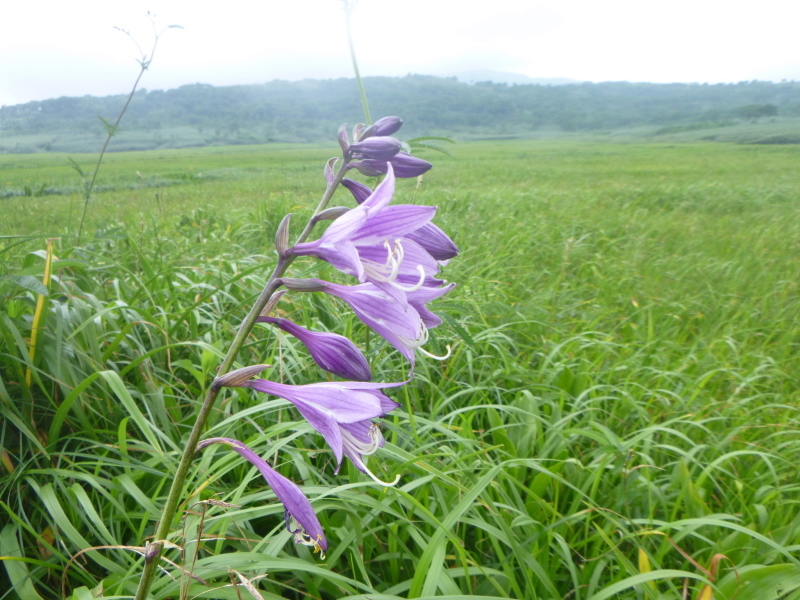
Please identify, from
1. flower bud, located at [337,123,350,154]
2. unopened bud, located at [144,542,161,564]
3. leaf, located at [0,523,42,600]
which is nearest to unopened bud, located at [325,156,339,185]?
flower bud, located at [337,123,350,154]

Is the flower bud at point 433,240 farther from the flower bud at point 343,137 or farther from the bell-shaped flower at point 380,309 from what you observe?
the flower bud at point 343,137

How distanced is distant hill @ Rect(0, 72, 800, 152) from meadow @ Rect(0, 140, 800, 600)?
0.28 m

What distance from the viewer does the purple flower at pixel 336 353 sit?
37.6 inches

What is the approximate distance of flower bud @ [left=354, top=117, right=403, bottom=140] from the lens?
1.10m

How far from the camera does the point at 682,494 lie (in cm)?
171

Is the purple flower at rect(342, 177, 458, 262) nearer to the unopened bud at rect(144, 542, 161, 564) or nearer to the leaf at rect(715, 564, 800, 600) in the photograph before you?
the unopened bud at rect(144, 542, 161, 564)

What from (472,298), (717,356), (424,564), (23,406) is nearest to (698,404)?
(717,356)

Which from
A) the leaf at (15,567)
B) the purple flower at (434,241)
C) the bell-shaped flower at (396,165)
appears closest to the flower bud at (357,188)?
the bell-shaped flower at (396,165)

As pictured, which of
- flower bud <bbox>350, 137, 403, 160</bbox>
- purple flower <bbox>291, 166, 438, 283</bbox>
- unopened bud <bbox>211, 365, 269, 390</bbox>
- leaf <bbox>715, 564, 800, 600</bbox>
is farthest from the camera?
leaf <bbox>715, 564, 800, 600</bbox>

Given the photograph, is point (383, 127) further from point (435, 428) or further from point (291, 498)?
point (435, 428)

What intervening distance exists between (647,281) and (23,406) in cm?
421

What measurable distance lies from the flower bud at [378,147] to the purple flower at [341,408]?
1.53ft

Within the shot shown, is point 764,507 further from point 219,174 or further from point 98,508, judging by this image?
point 219,174

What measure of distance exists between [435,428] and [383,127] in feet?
4.05
